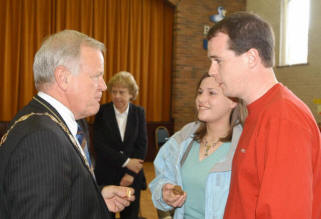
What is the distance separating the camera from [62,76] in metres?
1.28

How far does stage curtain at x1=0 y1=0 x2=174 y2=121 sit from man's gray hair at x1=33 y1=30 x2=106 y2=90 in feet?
23.2

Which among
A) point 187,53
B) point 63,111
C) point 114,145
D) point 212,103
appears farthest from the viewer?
point 187,53

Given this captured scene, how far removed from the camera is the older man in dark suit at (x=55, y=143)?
96cm

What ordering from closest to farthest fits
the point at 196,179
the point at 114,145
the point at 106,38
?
1. the point at 196,179
2. the point at 114,145
3. the point at 106,38

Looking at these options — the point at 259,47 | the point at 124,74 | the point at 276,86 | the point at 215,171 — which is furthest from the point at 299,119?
the point at 124,74

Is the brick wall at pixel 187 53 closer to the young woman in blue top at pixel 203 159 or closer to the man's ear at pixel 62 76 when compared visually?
the young woman in blue top at pixel 203 159

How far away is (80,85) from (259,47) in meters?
0.77

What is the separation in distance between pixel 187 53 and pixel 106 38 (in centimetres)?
236

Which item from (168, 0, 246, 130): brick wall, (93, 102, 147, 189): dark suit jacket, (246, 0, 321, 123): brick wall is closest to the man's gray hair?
(93, 102, 147, 189): dark suit jacket

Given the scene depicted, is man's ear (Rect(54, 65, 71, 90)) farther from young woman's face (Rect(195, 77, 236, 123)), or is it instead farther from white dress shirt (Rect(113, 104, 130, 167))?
white dress shirt (Rect(113, 104, 130, 167))

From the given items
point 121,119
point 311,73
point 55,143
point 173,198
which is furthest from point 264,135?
point 311,73

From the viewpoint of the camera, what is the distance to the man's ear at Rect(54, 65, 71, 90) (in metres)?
1.27

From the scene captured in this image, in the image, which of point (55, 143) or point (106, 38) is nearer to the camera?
point (55, 143)

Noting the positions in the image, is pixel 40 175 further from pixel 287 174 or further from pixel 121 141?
pixel 121 141
